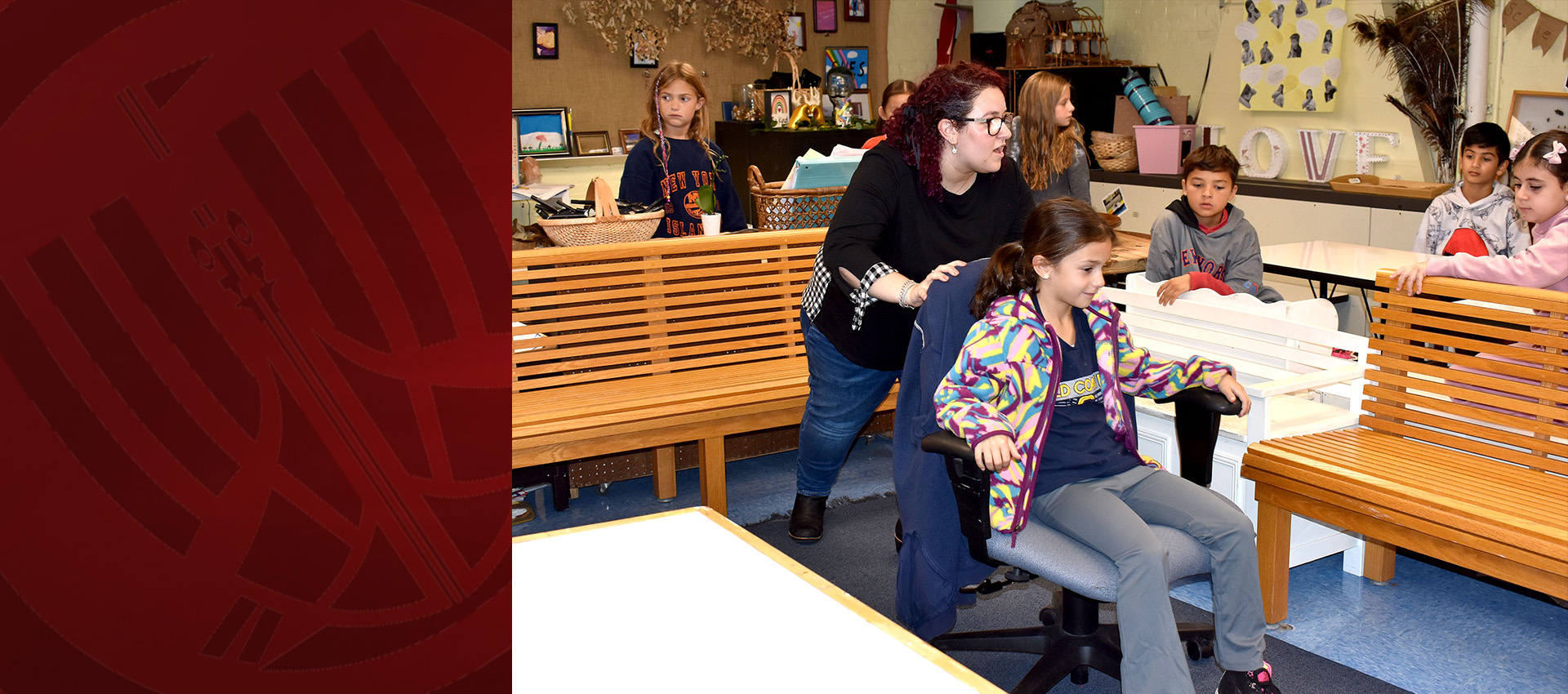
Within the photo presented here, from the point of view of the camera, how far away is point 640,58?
789 centimetres

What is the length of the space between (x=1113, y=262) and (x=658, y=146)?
77.0 inches

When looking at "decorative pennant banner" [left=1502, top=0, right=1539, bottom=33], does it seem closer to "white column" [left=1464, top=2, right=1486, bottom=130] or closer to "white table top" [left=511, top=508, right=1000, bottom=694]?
"white column" [left=1464, top=2, right=1486, bottom=130]

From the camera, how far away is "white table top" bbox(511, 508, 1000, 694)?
1253mm

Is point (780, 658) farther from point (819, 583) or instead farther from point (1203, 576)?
point (1203, 576)

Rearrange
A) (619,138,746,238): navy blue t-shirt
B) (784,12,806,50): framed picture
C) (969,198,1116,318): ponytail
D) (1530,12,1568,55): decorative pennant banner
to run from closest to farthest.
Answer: (969,198,1116,318): ponytail → (619,138,746,238): navy blue t-shirt → (1530,12,1568,55): decorative pennant banner → (784,12,806,50): framed picture

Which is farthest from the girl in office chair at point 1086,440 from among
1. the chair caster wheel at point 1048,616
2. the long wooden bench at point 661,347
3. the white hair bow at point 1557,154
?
the white hair bow at point 1557,154

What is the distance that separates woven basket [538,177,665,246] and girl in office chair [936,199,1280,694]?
1635 millimetres

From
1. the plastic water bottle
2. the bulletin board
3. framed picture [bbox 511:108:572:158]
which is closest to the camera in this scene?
the bulletin board

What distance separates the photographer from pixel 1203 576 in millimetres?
2410

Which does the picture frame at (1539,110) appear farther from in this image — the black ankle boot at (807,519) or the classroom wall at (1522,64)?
the black ankle boot at (807,519)
